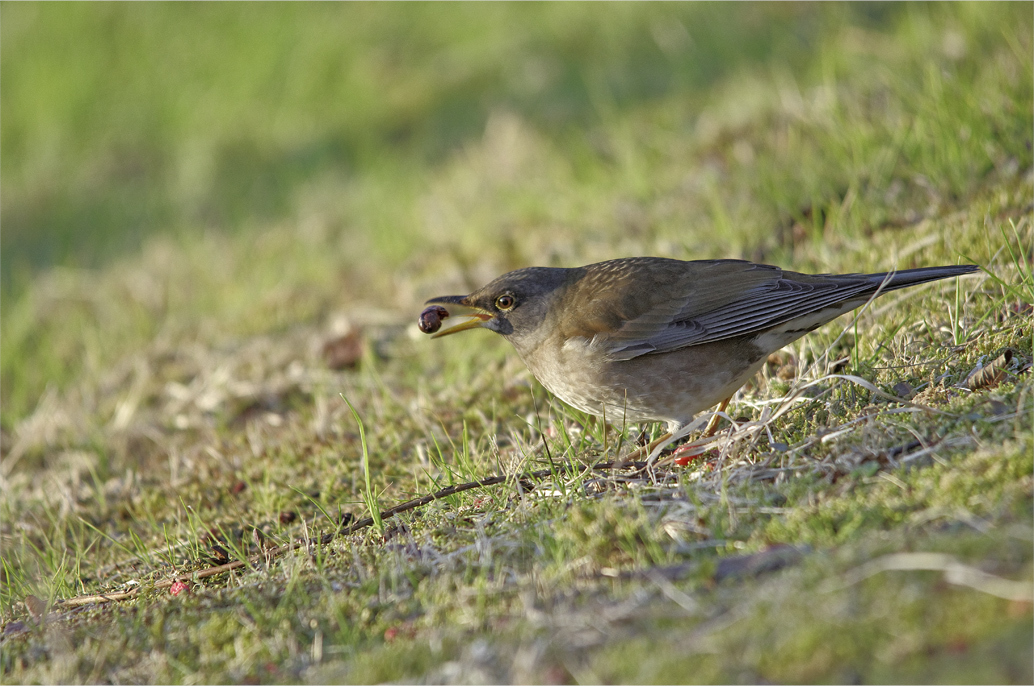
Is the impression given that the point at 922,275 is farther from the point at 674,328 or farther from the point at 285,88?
the point at 285,88

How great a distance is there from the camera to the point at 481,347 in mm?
5871

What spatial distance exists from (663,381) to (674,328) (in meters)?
0.28

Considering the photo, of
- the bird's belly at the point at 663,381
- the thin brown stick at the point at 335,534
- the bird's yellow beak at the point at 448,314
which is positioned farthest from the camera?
the bird's yellow beak at the point at 448,314

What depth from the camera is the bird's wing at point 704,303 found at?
164 inches

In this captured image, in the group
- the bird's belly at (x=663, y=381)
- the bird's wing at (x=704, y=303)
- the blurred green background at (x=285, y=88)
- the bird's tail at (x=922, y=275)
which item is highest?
the blurred green background at (x=285, y=88)

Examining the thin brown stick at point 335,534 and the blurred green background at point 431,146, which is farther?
the blurred green background at point 431,146

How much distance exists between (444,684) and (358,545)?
1.17m

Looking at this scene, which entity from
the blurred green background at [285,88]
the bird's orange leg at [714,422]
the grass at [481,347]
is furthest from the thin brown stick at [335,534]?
the blurred green background at [285,88]

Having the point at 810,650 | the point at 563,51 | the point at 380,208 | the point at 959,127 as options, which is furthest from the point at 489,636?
the point at 563,51

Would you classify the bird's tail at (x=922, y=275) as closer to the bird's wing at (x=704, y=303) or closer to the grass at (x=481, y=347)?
the bird's wing at (x=704, y=303)

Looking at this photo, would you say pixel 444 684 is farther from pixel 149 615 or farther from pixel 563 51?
pixel 563 51

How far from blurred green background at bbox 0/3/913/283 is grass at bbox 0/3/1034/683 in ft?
0.17

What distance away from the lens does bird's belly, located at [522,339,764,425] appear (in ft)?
13.9

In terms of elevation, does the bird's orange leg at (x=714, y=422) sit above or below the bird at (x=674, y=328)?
below
